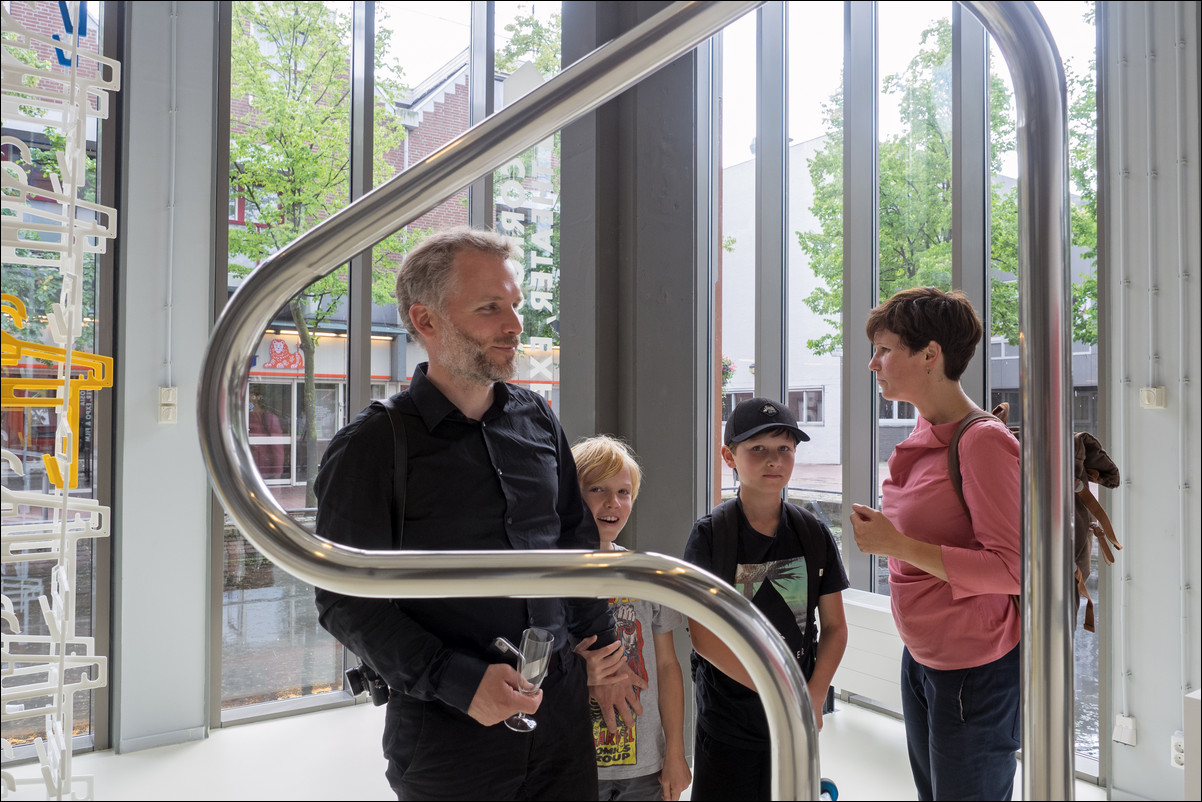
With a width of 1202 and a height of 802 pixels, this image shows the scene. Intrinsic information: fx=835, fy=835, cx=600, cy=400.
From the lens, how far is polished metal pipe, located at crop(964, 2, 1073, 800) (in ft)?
2.00

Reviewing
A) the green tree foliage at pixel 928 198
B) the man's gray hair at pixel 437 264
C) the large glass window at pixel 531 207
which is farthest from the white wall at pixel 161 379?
the green tree foliage at pixel 928 198

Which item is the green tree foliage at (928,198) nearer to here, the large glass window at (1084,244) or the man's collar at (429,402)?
the large glass window at (1084,244)

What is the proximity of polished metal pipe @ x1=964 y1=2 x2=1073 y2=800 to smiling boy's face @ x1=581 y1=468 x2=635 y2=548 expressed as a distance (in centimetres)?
142

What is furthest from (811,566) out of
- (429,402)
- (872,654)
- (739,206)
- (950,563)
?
(739,206)

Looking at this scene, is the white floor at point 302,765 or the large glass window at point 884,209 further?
the large glass window at point 884,209

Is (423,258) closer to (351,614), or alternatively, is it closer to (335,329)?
(351,614)

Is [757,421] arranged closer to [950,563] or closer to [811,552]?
[811,552]

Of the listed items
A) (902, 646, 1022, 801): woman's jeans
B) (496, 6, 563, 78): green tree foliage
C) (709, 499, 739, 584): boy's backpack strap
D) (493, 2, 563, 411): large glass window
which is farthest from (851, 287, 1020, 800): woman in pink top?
(496, 6, 563, 78): green tree foliage

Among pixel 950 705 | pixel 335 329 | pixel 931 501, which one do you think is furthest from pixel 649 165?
pixel 335 329

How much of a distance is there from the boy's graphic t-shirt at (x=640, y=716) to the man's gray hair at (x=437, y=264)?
77 centimetres

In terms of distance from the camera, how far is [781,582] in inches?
75.2

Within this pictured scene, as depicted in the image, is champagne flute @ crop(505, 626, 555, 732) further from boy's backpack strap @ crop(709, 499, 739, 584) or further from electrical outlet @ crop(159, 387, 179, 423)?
electrical outlet @ crop(159, 387, 179, 423)

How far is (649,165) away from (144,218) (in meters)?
2.52

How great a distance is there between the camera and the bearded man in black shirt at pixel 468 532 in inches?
55.3
